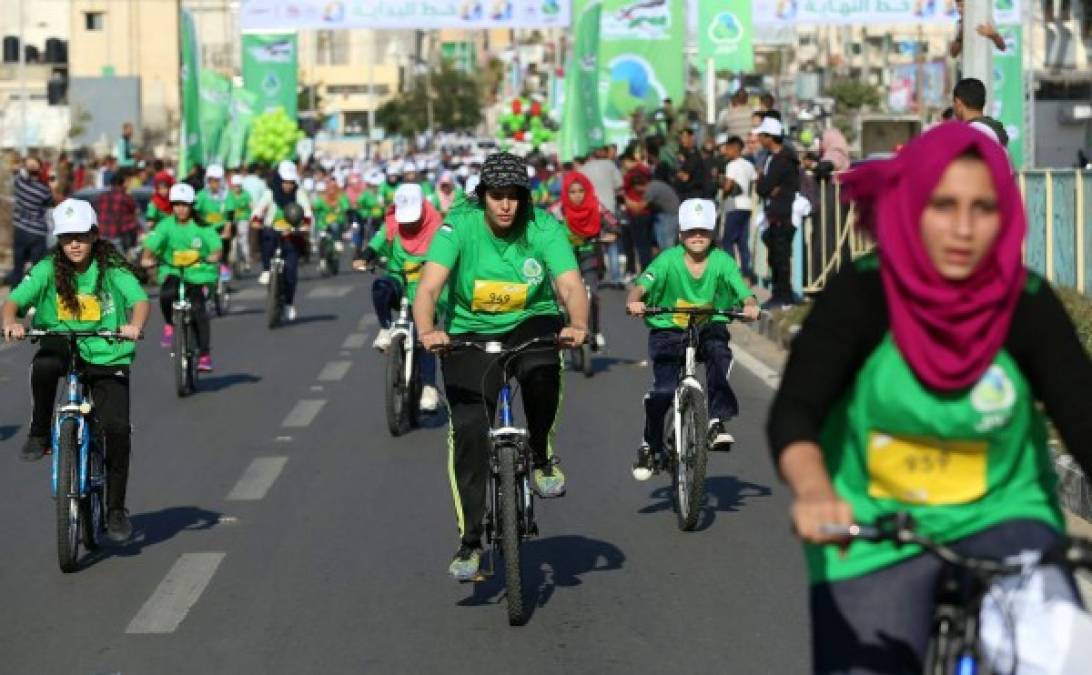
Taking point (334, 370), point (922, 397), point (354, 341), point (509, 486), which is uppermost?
point (922, 397)

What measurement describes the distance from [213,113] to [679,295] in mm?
34470

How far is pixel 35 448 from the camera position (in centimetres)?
1087

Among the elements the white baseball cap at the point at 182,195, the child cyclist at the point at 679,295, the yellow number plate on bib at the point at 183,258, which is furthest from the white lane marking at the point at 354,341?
the child cyclist at the point at 679,295

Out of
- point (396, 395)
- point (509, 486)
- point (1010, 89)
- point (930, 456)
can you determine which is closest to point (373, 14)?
point (1010, 89)

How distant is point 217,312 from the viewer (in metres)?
27.5

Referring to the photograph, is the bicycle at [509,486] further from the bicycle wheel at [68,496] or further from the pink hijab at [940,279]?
the pink hijab at [940,279]

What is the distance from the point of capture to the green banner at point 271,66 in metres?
55.4

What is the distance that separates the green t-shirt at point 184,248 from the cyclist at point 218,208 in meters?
3.66

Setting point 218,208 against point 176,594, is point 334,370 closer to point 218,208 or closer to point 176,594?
point 218,208

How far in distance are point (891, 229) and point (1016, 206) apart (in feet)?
0.74

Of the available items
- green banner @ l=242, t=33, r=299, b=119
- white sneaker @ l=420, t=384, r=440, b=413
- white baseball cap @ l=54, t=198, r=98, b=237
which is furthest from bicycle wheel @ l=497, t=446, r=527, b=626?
green banner @ l=242, t=33, r=299, b=119

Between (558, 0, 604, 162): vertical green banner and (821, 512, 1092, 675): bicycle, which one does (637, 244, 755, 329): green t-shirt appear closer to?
(821, 512, 1092, 675): bicycle

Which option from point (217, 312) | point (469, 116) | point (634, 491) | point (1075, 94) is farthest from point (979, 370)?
point (469, 116)

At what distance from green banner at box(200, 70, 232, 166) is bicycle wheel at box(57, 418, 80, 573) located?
34398 mm
